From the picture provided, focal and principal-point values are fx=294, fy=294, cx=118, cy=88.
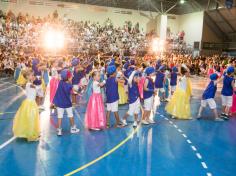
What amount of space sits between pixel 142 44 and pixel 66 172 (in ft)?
81.3

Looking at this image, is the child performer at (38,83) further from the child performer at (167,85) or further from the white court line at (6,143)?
the child performer at (167,85)

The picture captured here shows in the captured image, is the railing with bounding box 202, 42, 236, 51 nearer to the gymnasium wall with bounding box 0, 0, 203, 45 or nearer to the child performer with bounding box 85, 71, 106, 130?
the gymnasium wall with bounding box 0, 0, 203, 45

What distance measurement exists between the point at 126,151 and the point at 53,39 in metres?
20.4

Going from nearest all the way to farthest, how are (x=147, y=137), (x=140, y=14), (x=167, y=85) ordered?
(x=147, y=137) → (x=167, y=85) → (x=140, y=14)

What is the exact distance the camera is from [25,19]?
27750 mm

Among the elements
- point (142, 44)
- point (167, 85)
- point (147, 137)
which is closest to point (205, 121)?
point (147, 137)

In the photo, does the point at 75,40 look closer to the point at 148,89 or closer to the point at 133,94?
the point at 148,89

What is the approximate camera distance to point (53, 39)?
25.4m

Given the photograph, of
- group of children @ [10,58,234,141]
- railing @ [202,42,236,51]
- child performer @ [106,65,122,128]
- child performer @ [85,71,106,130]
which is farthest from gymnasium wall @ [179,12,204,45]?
child performer @ [85,71,106,130]

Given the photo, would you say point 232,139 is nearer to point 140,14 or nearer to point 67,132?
point 67,132

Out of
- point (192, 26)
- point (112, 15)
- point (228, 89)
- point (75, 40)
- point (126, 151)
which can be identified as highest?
point (112, 15)

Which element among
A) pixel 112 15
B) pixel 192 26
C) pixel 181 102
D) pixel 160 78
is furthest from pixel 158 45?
pixel 181 102

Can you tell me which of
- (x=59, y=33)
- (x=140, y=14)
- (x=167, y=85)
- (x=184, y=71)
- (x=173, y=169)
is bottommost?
(x=173, y=169)

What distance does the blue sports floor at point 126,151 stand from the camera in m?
5.68
